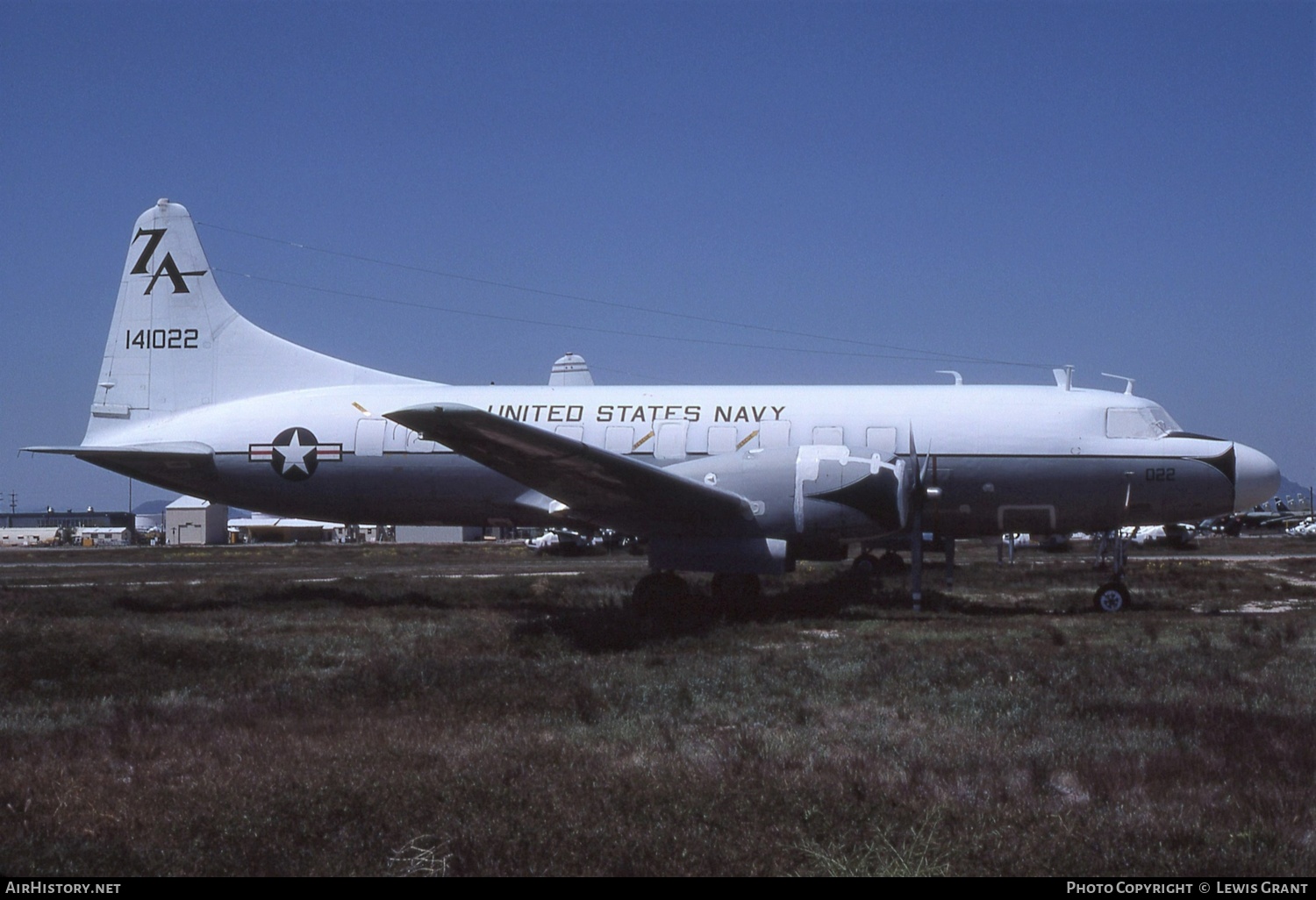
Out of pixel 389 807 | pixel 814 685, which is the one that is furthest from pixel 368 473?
pixel 389 807

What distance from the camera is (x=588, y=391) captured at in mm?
19094

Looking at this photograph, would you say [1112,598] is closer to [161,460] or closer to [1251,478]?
[1251,478]

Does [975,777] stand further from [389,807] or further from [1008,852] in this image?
[389,807]

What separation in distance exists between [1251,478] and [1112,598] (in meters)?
2.92

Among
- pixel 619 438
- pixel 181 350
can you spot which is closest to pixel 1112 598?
pixel 619 438

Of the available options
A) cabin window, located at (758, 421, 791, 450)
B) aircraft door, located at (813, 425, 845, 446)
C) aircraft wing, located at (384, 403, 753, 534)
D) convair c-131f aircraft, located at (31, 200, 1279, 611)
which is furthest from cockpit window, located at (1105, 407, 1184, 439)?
aircraft wing, located at (384, 403, 753, 534)

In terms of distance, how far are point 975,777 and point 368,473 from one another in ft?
45.1

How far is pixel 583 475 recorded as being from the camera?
14.9 m

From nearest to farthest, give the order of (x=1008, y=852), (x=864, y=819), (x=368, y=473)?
(x=1008, y=852)
(x=864, y=819)
(x=368, y=473)

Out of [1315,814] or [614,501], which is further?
[614,501]

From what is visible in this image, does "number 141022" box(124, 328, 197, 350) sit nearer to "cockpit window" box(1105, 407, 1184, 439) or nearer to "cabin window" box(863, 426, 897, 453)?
"cabin window" box(863, 426, 897, 453)

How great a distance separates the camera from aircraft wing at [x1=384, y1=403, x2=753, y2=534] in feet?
43.2
